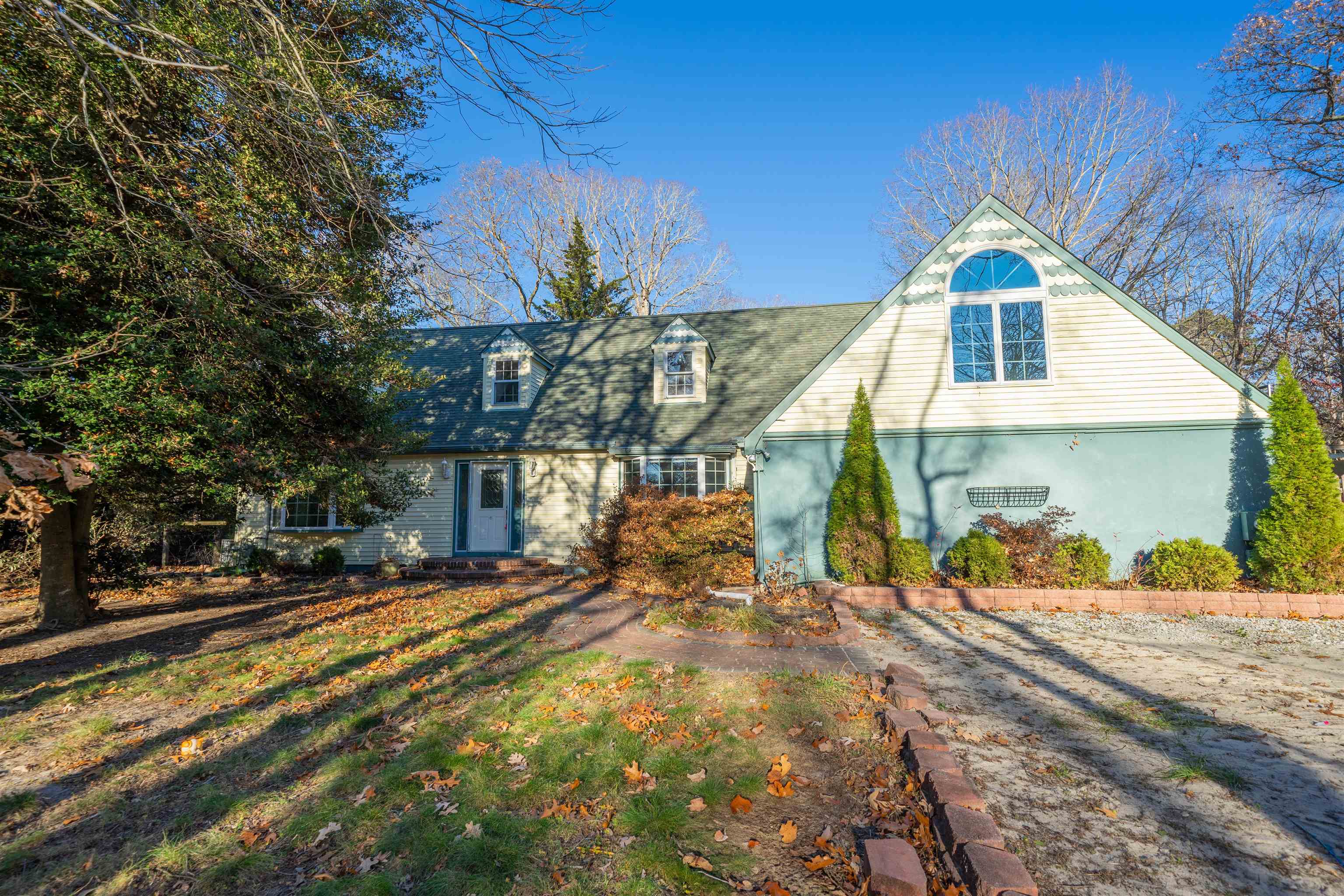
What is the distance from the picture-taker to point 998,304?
11094mm

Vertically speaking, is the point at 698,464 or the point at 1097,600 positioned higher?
the point at 698,464

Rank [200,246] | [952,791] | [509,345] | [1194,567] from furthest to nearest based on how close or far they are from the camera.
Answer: [509,345], [1194,567], [200,246], [952,791]

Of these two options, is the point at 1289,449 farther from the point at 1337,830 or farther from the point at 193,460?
the point at 193,460

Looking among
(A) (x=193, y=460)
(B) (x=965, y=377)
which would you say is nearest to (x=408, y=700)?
(A) (x=193, y=460)

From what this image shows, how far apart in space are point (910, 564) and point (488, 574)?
29.6 feet

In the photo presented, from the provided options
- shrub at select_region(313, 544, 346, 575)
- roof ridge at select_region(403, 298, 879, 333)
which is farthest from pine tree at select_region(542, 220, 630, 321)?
shrub at select_region(313, 544, 346, 575)

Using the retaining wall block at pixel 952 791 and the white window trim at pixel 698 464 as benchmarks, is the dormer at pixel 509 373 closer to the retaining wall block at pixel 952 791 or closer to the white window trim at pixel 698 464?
the white window trim at pixel 698 464

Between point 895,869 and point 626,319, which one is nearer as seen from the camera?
point 895,869

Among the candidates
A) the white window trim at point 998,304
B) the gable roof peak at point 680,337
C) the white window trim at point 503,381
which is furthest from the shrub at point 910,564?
the white window trim at point 503,381

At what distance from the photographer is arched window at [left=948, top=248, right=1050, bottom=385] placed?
10953 mm

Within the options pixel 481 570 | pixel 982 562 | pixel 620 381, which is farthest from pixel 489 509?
pixel 982 562

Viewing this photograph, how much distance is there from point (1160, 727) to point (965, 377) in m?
7.57

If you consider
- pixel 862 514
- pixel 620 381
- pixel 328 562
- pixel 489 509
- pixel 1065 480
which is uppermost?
pixel 620 381

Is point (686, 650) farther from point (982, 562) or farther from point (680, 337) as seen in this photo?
point (680, 337)
